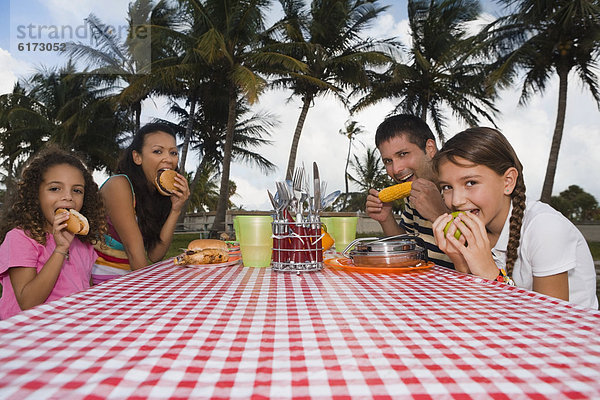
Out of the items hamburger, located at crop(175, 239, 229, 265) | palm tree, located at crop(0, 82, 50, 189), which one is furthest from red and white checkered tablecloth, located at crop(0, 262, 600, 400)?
palm tree, located at crop(0, 82, 50, 189)

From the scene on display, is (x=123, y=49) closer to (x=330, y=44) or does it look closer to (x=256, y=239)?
(x=330, y=44)

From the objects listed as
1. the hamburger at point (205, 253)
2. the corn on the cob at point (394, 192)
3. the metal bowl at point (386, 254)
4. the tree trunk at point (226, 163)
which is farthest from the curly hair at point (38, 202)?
the tree trunk at point (226, 163)

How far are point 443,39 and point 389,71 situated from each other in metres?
3.10

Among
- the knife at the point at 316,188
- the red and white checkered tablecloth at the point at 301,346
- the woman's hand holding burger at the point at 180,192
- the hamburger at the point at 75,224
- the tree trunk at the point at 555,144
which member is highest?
the tree trunk at the point at 555,144

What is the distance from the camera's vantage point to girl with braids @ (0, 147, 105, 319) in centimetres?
202

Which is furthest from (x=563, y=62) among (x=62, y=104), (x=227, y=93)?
(x=62, y=104)

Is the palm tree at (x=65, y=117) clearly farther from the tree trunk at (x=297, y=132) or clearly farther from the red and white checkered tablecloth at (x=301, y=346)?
the red and white checkered tablecloth at (x=301, y=346)

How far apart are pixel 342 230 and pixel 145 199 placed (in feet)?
5.24

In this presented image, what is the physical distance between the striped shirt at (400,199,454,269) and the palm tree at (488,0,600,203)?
15.0 m

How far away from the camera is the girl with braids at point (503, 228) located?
1.67m

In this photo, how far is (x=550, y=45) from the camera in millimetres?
17234

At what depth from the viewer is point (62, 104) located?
26.0 m

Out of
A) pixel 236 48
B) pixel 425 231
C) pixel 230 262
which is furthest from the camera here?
pixel 236 48

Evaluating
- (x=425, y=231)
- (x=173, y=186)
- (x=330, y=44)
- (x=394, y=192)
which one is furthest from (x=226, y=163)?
(x=394, y=192)
